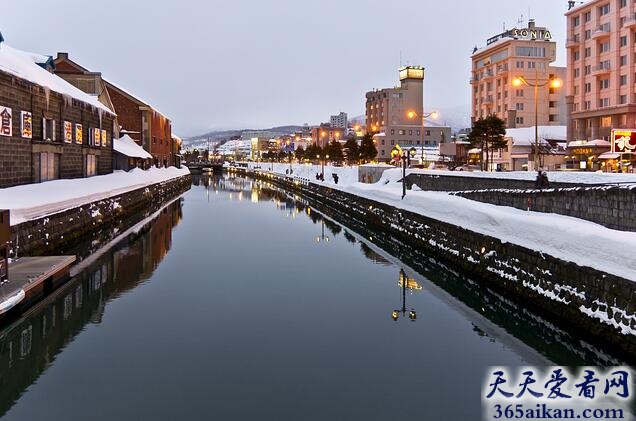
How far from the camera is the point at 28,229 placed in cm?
2280

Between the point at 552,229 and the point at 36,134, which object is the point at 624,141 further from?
the point at 36,134

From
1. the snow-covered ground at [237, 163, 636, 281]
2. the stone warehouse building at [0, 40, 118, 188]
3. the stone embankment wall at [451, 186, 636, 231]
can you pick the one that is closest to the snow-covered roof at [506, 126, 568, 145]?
the snow-covered ground at [237, 163, 636, 281]

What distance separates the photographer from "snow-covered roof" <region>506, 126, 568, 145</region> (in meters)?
77.3

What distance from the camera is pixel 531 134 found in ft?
264

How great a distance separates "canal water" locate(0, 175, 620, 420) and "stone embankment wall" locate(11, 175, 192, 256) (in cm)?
207

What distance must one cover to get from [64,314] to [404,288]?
41.1 feet

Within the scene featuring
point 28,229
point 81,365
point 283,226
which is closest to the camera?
point 81,365

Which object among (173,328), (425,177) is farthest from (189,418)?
(425,177)

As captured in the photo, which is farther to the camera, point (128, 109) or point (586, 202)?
point (128, 109)

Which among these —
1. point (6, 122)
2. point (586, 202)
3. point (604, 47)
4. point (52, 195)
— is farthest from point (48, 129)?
point (604, 47)

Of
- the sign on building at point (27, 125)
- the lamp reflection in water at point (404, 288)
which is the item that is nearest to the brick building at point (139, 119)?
the sign on building at point (27, 125)

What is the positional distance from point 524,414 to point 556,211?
18.7 metres

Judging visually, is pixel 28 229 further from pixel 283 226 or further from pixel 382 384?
pixel 283 226

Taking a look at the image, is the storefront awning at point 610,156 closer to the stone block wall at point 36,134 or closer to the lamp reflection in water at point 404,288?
the lamp reflection in water at point 404,288
